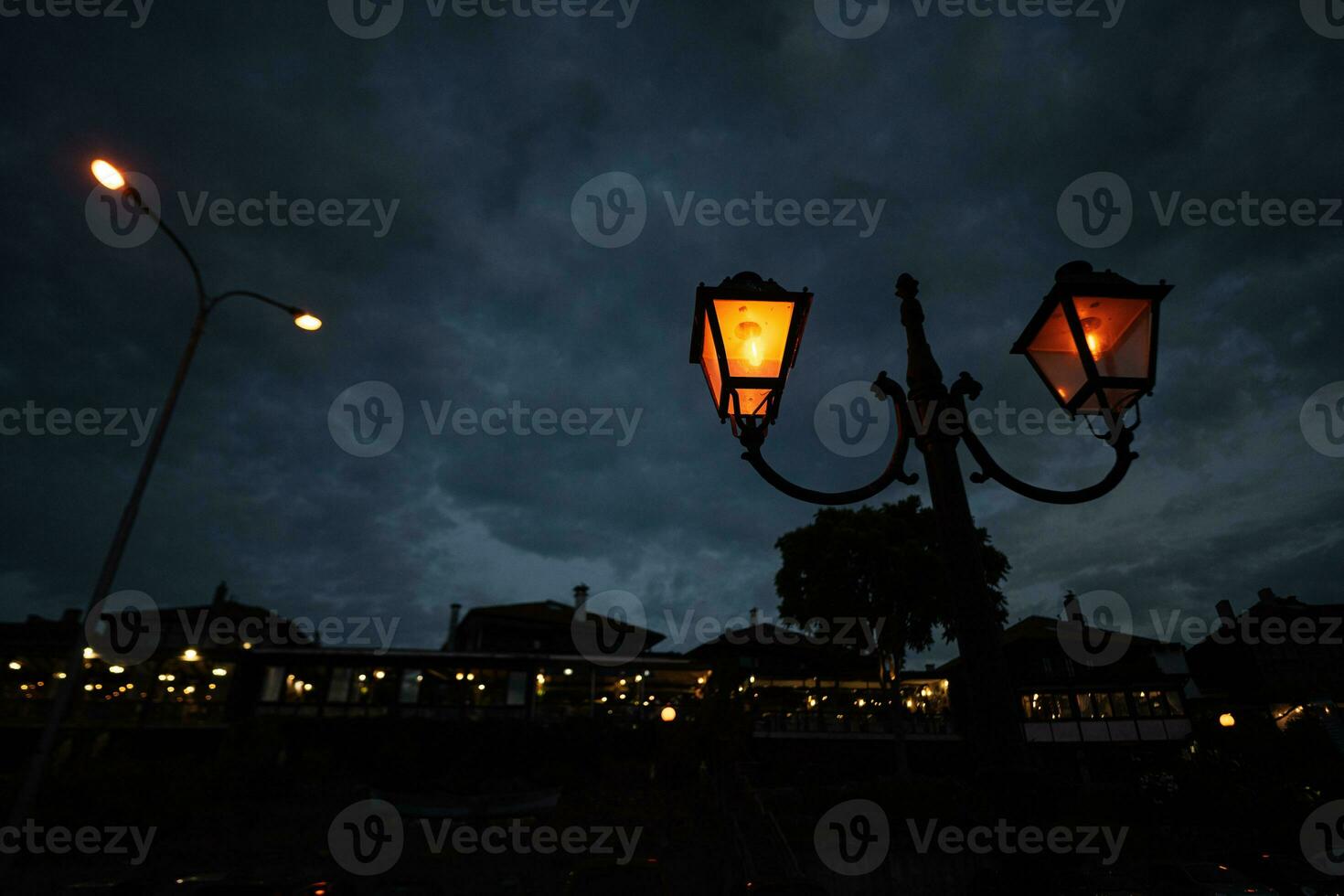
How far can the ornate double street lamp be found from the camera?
283 cm

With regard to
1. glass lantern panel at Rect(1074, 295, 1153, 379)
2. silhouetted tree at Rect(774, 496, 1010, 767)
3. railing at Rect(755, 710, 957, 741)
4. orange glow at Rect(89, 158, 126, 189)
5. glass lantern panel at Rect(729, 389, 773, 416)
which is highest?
silhouetted tree at Rect(774, 496, 1010, 767)

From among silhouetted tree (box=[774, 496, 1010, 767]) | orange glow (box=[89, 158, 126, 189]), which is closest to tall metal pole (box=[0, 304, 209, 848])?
orange glow (box=[89, 158, 126, 189])

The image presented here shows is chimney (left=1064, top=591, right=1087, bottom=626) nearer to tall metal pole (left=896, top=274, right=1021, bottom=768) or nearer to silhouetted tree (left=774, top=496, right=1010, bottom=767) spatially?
silhouetted tree (left=774, top=496, right=1010, bottom=767)

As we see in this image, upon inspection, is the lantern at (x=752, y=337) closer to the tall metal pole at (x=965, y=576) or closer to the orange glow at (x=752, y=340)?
the orange glow at (x=752, y=340)

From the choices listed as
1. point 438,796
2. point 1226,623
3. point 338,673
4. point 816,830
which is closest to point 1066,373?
point 816,830

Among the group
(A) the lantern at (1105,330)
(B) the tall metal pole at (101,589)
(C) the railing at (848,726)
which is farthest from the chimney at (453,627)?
(A) the lantern at (1105,330)

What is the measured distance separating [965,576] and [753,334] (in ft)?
5.70

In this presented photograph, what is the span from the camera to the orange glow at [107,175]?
299 inches

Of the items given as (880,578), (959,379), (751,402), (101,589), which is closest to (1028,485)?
(959,379)

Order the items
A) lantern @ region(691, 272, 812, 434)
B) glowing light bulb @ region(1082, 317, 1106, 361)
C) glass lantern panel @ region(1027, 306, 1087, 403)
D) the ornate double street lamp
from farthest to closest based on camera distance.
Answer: lantern @ region(691, 272, 812, 434)
glass lantern panel @ region(1027, 306, 1087, 403)
glowing light bulb @ region(1082, 317, 1106, 361)
the ornate double street lamp

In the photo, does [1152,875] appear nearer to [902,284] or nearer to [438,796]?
[902,284]

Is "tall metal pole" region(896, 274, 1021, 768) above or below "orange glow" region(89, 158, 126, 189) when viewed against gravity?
below

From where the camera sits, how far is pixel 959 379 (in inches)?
140

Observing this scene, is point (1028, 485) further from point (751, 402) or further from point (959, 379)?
point (751, 402)
